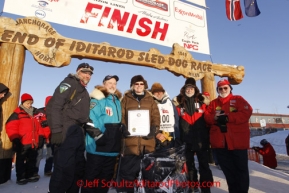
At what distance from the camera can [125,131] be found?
3197 millimetres

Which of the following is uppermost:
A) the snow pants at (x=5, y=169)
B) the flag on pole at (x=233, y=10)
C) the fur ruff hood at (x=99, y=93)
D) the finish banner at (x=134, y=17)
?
the flag on pole at (x=233, y=10)

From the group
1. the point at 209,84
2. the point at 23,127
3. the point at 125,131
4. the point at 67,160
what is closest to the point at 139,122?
the point at 125,131

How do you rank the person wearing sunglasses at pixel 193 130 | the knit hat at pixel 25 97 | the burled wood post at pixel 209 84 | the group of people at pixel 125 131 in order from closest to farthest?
the group of people at pixel 125 131 → the person wearing sunglasses at pixel 193 130 → the knit hat at pixel 25 97 → the burled wood post at pixel 209 84

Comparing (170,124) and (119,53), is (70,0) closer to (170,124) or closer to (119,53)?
(119,53)

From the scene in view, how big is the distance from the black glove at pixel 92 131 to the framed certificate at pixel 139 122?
19.9 inches

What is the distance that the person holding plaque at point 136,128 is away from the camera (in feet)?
10.1

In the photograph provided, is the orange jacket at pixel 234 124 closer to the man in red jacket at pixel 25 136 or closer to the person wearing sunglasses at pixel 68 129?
the person wearing sunglasses at pixel 68 129

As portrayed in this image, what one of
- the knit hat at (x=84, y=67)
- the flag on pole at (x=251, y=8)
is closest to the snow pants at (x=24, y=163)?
the knit hat at (x=84, y=67)

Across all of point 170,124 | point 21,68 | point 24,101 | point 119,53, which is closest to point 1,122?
point 24,101

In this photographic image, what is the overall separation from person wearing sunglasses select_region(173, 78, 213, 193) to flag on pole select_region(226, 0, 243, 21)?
217 inches

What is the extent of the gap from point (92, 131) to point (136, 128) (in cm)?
66

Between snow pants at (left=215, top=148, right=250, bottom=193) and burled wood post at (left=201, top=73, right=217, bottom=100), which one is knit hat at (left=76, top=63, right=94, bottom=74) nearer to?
snow pants at (left=215, top=148, right=250, bottom=193)

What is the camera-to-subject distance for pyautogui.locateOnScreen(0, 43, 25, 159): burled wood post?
13.9ft

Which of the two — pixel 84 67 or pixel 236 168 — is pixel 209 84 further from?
pixel 84 67
